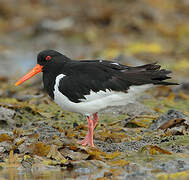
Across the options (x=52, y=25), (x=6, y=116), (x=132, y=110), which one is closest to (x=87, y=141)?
(x=6, y=116)

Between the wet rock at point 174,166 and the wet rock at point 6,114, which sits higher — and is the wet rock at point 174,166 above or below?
below

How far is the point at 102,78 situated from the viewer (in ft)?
20.1

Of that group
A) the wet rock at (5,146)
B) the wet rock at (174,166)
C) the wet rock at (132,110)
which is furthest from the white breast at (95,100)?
the wet rock at (132,110)

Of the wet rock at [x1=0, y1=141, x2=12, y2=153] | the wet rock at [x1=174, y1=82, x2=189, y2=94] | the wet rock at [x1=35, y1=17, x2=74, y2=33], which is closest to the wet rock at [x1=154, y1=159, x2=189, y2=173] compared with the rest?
the wet rock at [x1=0, y1=141, x2=12, y2=153]

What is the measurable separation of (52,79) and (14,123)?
1281 mm

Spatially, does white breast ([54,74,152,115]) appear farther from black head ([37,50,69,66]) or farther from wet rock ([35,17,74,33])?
wet rock ([35,17,74,33])

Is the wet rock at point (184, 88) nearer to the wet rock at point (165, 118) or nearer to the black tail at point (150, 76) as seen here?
the wet rock at point (165, 118)

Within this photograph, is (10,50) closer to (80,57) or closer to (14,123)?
(80,57)

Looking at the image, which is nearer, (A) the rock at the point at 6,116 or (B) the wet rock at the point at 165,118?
(B) the wet rock at the point at 165,118

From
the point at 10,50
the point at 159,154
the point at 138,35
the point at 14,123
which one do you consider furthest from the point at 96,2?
the point at 159,154

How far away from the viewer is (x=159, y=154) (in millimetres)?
5551

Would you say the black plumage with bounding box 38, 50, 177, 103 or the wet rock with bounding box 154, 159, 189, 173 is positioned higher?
the black plumage with bounding box 38, 50, 177, 103

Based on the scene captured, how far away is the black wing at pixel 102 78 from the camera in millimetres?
6082

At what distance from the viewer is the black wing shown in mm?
6082
